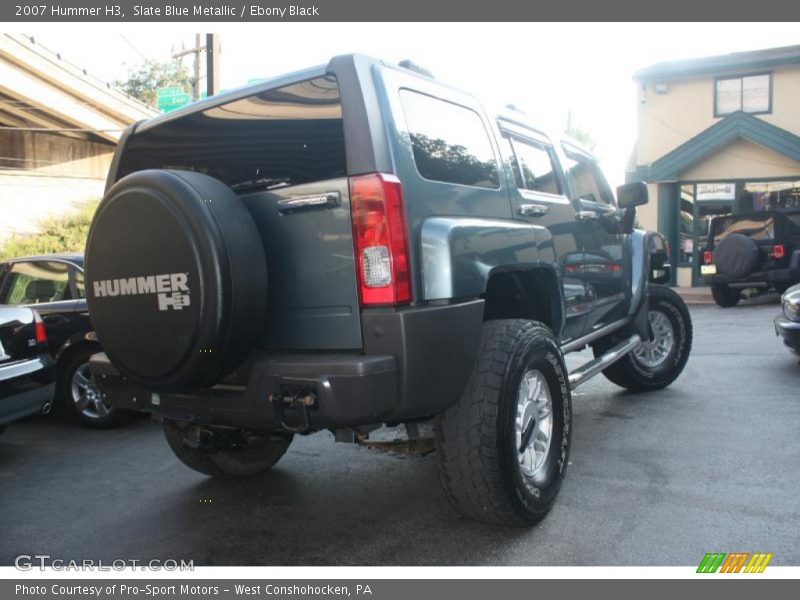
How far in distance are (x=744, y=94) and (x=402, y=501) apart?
18.2 metres

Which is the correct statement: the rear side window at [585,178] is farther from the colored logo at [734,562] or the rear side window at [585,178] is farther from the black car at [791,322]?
the colored logo at [734,562]

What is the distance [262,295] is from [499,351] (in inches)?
42.0

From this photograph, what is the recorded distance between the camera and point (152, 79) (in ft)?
156

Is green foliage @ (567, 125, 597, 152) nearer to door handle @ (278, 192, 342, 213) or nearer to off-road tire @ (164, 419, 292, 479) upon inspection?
off-road tire @ (164, 419, 292, 479)

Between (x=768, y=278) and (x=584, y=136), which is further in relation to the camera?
(x=584, y=136)

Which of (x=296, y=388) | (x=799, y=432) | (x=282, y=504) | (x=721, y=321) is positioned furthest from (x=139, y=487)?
(x=721, y=321)

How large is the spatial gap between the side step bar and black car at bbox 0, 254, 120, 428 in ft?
12.0

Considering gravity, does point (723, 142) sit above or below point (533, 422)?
above

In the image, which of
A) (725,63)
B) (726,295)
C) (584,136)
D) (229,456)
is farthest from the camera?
(584,136)

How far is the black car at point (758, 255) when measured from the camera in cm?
1262

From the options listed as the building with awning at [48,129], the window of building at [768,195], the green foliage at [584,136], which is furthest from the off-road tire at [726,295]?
the green foliage at [584,136]

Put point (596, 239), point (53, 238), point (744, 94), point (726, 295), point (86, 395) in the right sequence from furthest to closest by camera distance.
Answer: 1. point (53, 238)
2. point (744, 94)
3. point (726, 295)
4. point (86, 395)
5. point (596, 239)

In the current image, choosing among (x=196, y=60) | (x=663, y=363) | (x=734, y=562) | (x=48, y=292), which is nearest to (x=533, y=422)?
(x=734, y=562)

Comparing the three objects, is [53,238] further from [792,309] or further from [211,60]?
[792,309]
